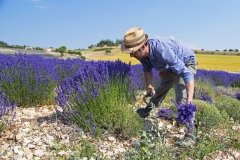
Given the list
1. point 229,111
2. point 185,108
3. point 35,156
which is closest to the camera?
point 185,108

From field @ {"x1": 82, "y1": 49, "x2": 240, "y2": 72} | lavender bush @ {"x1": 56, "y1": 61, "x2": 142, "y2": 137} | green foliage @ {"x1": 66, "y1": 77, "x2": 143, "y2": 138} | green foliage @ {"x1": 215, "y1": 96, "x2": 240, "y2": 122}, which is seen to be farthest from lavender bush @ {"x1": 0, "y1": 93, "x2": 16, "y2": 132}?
field @ {"x1": 82, "y1": 49, "x2": 240, "y2": 72}

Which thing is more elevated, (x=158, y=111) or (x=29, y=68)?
(x=29, y=68)

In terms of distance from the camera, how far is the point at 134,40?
114 inches

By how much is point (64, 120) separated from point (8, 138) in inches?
30.0

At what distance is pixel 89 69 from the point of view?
3.48 meters

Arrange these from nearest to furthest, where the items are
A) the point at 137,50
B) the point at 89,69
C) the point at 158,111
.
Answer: the point at 137,50
the point at 89,69
the point at 158,111

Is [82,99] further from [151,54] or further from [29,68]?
[29,68]

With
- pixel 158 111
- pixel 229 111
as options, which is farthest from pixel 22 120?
pixel 229 111

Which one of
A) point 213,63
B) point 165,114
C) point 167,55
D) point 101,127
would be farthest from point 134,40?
point 213,63

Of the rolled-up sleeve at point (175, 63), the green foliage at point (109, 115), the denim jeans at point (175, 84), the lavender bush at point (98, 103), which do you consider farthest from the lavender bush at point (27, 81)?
the rolled-up sleeve at point (175, 63)

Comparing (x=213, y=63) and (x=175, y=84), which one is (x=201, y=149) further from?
(x=213, y=63)

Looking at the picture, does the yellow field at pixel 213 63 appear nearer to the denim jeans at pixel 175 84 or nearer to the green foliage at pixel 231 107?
the green foliage at pixel 231 107

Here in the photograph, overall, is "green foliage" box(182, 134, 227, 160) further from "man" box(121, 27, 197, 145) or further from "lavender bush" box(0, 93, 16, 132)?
"lavender bush" box(0, 93, 16, 132)

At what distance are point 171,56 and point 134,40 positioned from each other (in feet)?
1.43
